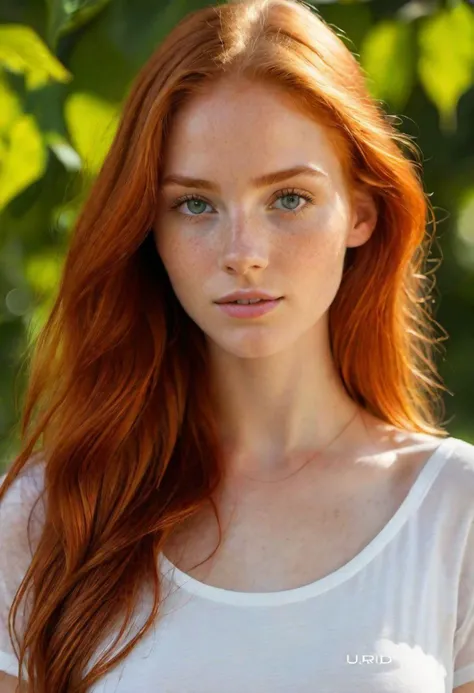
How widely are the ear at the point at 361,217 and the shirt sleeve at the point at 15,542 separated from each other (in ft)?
1.59

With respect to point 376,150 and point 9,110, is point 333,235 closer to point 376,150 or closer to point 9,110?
point 376,150

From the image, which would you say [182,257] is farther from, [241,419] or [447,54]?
[447,54]

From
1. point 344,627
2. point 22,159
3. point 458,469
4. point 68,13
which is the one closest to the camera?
point 344,627

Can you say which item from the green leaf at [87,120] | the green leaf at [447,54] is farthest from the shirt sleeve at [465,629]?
the green leaf at [87,120]

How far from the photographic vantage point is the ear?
81.2 inches

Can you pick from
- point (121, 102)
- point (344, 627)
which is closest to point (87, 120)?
point (121, 102)

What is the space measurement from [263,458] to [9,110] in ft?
2.10

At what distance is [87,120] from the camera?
7.64 ft

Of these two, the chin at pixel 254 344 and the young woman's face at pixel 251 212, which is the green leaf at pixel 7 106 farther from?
the chin at pixel 254 344

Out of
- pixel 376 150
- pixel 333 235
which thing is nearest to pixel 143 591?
pixel 333 235

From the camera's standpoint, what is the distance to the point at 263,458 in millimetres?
2084

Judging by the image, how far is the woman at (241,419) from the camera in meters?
1.91

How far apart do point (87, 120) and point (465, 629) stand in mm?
874

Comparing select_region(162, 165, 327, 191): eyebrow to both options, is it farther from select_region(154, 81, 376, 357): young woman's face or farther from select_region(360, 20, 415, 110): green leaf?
select_region(360, 20, 415, 110): green leaf
